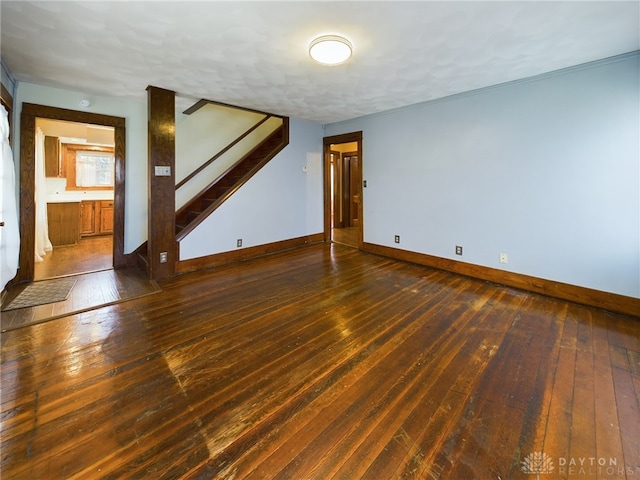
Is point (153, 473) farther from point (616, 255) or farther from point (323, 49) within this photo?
point (616, 255)

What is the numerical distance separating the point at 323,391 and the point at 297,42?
270 cm

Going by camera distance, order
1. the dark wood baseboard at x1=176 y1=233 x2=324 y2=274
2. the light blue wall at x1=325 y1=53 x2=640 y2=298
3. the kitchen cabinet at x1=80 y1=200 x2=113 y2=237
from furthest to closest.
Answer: the kitchen cabinet at x1=80 y1=200 x2=113 y2=237
the dark wood baseboard at x1=176 y1=233 x2=324 y2=274
the light blue wall at x1=325 y1=53 x2=640 y2=298

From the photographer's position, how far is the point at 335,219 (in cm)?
794

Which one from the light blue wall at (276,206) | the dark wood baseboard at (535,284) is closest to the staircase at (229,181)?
the light blue wall at (276,206)

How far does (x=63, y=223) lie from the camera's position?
556 cm

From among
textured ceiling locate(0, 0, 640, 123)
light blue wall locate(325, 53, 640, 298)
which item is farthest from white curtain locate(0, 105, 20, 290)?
light blue wall locate(325, 53, 640, 298)

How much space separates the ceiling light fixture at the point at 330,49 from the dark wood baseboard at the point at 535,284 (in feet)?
9.66

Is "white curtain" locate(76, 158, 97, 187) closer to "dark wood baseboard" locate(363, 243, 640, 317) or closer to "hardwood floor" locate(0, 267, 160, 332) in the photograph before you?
"hardwood floor" locate(0, 267, 160, 332)

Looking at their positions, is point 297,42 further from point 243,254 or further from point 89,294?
point 89,294

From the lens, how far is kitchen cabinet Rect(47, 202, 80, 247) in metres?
5.44

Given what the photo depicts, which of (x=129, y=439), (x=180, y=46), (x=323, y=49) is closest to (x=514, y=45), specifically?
(x=323, y=49)

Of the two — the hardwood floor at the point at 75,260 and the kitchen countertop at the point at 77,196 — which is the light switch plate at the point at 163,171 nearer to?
the hardwood floor at the point at 75,260

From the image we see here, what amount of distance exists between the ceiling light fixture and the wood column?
2.15 metres

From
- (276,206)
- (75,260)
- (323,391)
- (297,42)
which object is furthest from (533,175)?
(75,260)
